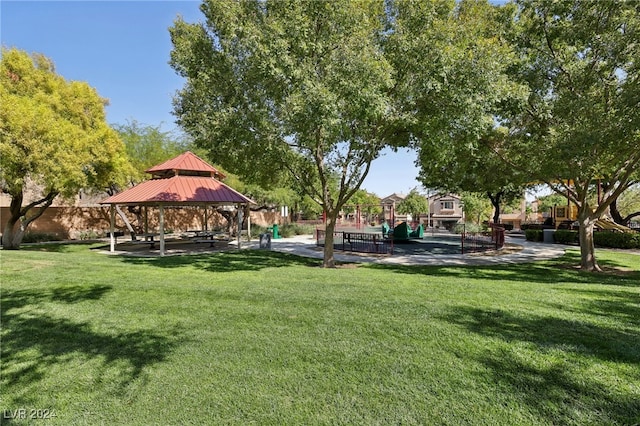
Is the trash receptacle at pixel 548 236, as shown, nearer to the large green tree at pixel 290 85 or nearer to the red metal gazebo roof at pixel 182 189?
the large green tree at pixel 290 85

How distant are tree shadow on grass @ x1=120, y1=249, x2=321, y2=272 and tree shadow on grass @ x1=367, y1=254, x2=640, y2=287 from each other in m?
3.33

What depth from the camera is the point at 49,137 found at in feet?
44.1

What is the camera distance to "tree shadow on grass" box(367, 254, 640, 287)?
30.8ft

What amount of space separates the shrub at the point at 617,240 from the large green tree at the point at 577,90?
865 centimetres

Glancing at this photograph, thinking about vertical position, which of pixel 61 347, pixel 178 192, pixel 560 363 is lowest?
pixel 61 347

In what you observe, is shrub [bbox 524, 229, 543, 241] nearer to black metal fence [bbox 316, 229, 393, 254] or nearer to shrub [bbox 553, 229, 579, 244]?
shrub [bbox 553, 229, 579, 244]

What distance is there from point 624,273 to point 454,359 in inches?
414

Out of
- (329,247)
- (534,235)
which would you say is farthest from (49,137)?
(534,235)

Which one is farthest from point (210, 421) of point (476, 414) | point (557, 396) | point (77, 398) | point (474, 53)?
point (474, 53)

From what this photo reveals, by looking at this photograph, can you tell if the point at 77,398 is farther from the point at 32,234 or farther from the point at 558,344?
the point at 32,234

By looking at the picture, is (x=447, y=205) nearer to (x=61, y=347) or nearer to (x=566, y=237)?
(x=566, y=237)

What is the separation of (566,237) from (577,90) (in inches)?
516

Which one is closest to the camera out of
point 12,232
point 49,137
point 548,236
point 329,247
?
point 329,247

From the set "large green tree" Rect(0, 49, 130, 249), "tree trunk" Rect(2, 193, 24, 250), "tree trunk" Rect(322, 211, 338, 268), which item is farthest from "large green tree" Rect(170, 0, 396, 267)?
"tree trunk" Rect(2, 193, 24, 250)
